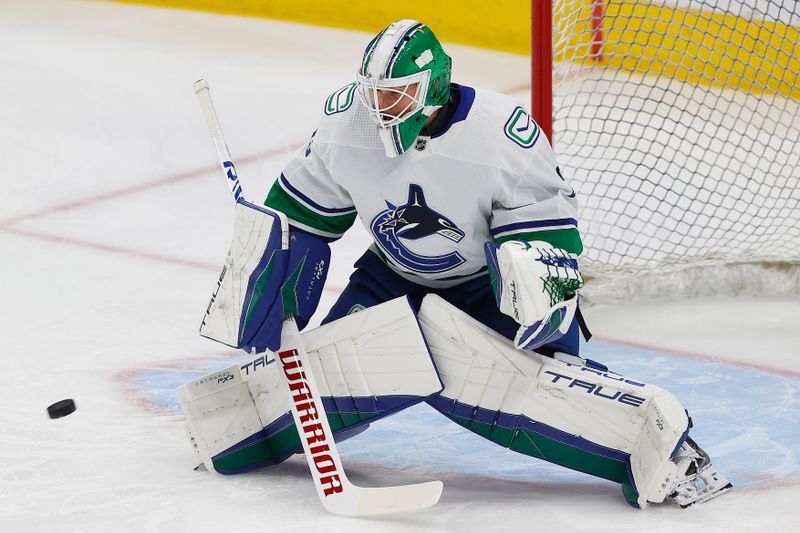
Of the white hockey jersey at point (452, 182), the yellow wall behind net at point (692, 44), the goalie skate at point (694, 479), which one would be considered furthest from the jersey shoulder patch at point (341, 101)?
the yellow wall behind net at point (692, 44)

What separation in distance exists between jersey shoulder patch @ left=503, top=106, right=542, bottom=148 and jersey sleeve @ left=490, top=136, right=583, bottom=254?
1 cm

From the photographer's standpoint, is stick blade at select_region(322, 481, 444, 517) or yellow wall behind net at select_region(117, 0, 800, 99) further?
yellow wall behind net at select_region(117, 0, 800, 99)

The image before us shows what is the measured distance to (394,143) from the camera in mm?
2311

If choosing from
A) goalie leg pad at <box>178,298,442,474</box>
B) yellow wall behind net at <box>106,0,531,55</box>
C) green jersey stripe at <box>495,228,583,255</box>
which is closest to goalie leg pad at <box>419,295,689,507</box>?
goalie leg pad at <box>178,298,442,474</box>

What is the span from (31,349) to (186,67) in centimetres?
246

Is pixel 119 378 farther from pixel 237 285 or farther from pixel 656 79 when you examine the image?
pixel 656 79

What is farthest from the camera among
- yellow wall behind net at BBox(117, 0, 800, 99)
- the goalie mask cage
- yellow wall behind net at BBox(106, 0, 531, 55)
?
yellow wall behind net at BBox(106, 0, 531, 55)

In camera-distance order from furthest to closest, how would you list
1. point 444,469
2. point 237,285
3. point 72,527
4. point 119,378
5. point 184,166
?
1. point 184,166
2. point 119,378
3. point 444,469
4. point 237,285
5. point 72,527

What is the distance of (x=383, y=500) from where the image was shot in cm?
233

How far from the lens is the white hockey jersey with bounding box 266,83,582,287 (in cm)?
236

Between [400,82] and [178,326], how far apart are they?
141 cm

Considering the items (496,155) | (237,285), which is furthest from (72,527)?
(496,155)

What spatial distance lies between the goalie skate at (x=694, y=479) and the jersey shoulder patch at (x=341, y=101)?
832mm

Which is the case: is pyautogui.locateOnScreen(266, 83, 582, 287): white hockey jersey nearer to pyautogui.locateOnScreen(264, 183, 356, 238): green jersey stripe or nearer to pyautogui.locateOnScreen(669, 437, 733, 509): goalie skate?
pyautogui.locateOnScreen(264, 183, 356, 238): green jersey stripe
